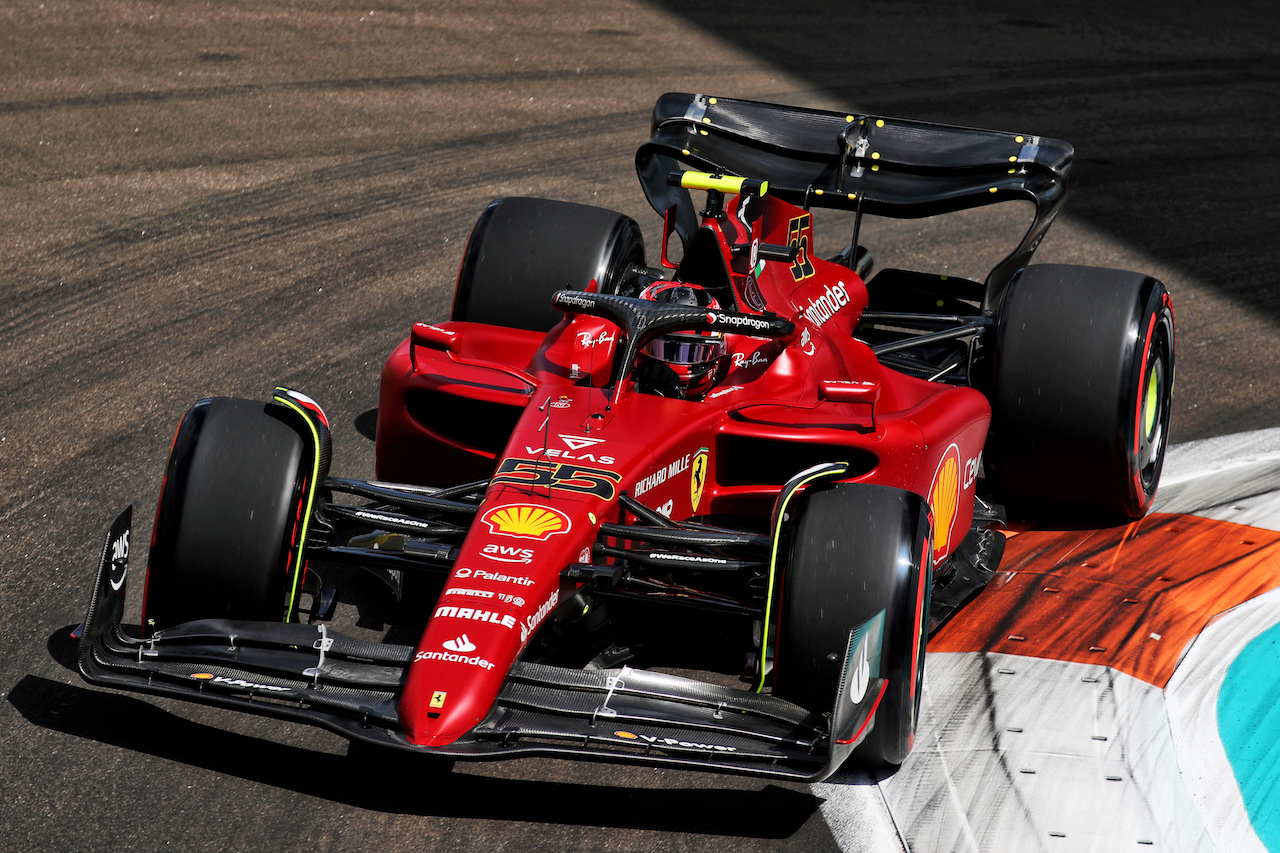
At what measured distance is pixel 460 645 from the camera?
4008 mm

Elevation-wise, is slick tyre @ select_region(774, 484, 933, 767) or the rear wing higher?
the rear wing

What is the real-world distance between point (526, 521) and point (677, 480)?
28.2 inches

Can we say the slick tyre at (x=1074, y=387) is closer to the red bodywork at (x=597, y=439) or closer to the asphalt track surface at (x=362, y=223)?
the red bodywork at (x=597, y=439)

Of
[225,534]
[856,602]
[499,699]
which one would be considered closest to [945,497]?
[856,602]

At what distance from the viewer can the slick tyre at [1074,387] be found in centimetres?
591

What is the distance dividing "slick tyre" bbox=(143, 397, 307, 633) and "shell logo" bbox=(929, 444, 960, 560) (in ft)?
7.70

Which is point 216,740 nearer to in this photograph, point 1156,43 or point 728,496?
point 728,496

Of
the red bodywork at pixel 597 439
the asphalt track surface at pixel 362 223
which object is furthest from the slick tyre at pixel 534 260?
the asphalt track surface at pixel 362 223

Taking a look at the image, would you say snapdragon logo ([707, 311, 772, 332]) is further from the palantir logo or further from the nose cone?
the palantir logo

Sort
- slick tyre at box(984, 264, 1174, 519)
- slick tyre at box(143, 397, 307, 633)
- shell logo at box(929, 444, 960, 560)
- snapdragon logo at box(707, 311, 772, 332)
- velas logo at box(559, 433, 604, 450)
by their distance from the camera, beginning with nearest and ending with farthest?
slick tyre at box(143, 397, 307, 633)
velas logo at box(559, 433, 604, 450)
snapdragon logo at box(707, 311, 772, 332)
shell logo at box(929, 444, 960, 560)
slick tyre at box(984, 264, 1174, 519)

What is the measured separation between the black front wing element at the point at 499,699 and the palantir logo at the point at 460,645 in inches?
5.9

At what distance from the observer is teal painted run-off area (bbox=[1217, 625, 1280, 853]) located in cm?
431

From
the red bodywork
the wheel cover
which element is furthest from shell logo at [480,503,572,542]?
the wheel cover

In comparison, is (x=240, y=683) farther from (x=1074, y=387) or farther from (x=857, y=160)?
(x=857, y=160)
